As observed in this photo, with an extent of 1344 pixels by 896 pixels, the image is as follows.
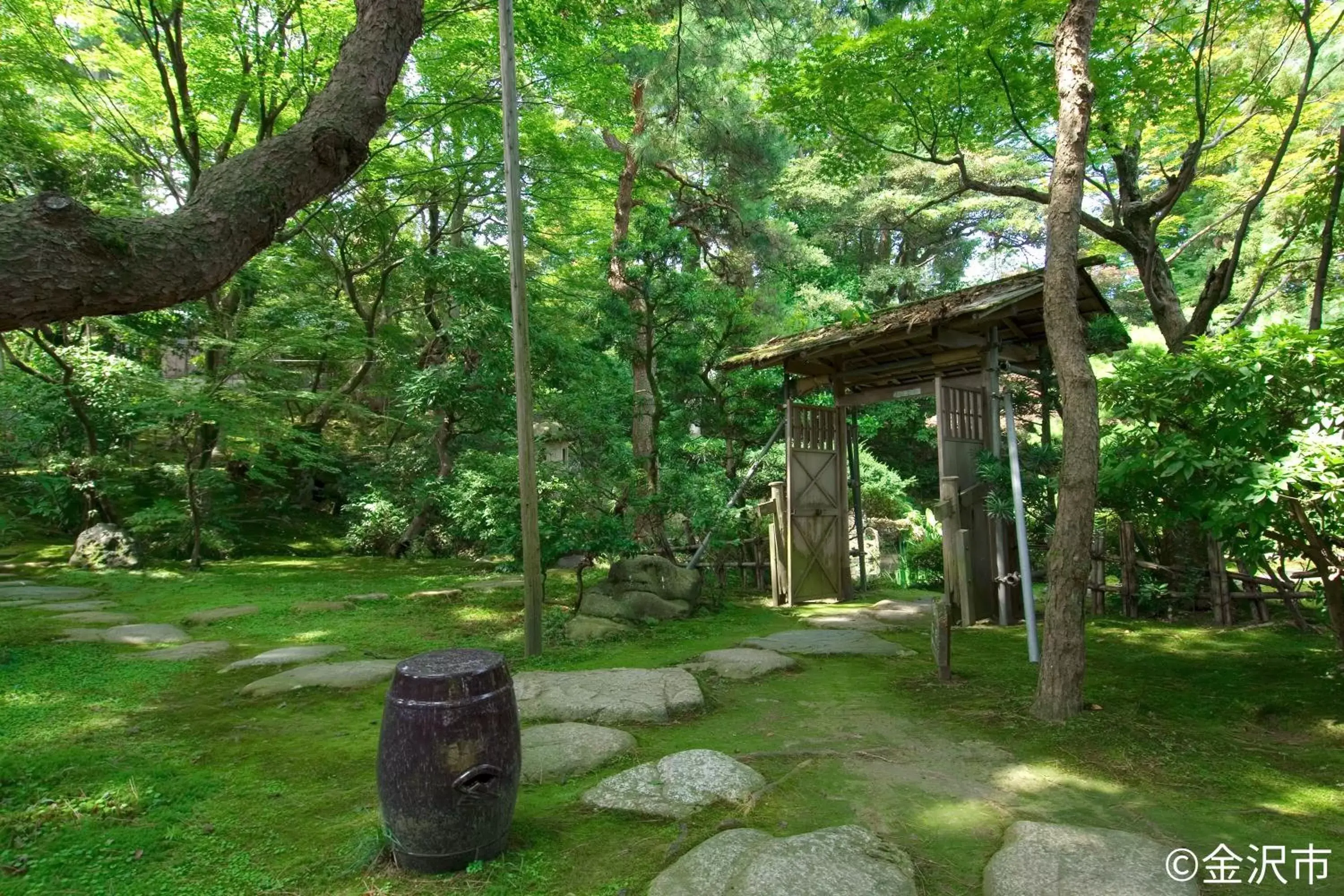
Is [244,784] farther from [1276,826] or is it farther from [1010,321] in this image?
[1010,321]

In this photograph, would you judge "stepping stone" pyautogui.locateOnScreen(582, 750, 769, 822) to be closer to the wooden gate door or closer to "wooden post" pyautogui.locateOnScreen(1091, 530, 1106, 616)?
the wooden gate door

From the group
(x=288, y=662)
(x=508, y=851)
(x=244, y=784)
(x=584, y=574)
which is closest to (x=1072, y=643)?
(x=508, y=851)

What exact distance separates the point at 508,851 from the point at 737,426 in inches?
324

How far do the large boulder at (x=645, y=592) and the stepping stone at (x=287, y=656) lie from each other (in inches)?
105

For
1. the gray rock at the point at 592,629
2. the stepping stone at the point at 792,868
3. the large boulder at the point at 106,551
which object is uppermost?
the large boulder at the point at 106,551

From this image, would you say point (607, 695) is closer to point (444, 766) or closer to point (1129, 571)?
point (444, 766)

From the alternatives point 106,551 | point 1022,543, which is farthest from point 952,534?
point 106,551

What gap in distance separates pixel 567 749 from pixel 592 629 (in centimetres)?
335

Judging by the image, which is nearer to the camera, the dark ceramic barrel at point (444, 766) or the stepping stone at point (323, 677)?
the dark ceramic barrel at point (444, 766)

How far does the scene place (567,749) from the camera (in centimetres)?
396

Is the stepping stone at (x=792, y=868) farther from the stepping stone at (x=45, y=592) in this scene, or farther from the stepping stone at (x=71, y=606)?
the stepping stone at (x=45, y=592)

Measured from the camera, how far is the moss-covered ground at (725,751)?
2758 millimetres

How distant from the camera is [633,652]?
6.63 meters

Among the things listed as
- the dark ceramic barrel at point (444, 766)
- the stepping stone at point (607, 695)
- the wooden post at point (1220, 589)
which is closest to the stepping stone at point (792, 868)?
the dark ceramic barrel at point (444, 766)
